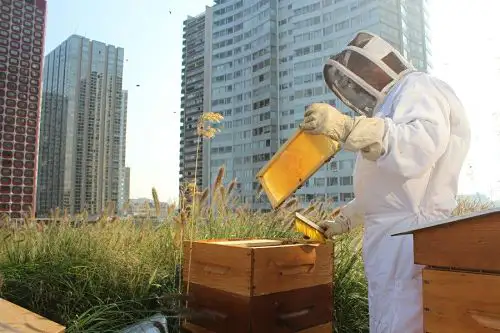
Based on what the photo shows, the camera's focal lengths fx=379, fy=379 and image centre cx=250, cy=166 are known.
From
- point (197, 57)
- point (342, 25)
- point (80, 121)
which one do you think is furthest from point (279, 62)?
point (80, 121)

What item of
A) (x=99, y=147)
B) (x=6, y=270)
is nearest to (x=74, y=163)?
(x=99, y=147)

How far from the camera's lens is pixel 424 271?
48.7 inches

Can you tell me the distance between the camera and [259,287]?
1763 mm

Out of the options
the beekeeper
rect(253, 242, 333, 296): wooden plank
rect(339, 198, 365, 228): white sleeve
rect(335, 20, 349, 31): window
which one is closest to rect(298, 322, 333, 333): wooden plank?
rect(253, 242, 333, 296): wooden plank

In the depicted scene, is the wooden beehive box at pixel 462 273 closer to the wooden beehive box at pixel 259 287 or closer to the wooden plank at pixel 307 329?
the wooden beehive box at pixel 259 287

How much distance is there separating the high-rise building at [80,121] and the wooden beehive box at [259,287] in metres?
41.4

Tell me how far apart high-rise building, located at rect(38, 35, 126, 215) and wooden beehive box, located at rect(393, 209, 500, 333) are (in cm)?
4249

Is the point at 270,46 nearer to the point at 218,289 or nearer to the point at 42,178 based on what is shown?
the point at 42,178

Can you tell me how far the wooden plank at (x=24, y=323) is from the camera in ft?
4.21

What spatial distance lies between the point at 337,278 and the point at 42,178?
5339cm

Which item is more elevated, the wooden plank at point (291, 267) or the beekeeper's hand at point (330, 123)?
the beekeeper's hand at point (330, 123)

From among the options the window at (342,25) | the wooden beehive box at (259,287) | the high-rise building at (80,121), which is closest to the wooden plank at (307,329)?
the wooden beehive box at (259,287)

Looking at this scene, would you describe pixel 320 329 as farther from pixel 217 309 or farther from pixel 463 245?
pixel 463 245

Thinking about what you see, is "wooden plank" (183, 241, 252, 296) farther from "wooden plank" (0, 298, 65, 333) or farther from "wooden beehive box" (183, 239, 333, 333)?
"wooden plank" (0, 298, 65, 333)
